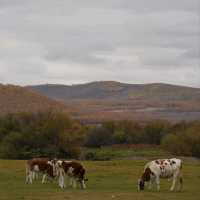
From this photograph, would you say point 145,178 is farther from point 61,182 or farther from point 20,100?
point 20,100

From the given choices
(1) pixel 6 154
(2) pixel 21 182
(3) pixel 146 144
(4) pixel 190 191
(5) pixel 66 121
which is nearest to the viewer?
(4) pixel 190 191

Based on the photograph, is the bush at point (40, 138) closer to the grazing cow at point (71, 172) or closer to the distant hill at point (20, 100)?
the grazing cow at point (71, 172)

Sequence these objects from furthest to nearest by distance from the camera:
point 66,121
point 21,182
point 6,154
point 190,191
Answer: point 66,121 < point 6,154 < point 21,182 < point 190,191

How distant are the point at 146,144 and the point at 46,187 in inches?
2712

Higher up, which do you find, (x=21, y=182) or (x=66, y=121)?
(x=66, y=121)

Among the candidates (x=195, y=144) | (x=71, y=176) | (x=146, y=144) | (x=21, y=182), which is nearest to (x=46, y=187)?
(x=71, y=176)

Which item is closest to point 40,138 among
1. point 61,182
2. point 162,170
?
point 61,182

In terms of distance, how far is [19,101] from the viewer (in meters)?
179

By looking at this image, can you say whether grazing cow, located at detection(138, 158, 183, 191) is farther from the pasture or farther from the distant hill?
the distant hill

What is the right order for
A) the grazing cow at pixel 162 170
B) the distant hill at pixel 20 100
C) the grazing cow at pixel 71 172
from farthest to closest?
the distant hill at pixel 20 100
the grazing cow at pixel 71 172
the grazing cow at pixel 162 170

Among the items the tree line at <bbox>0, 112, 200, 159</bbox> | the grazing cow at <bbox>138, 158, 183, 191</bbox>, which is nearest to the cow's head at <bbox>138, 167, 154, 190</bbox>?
the grazing cow at <bbox>138, 158, 183, 191</bbox>

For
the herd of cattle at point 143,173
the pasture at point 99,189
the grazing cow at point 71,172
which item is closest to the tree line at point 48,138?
the pasture at point 99,189

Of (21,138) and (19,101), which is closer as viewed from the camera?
(21,138)

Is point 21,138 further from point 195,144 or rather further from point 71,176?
point 71,176
